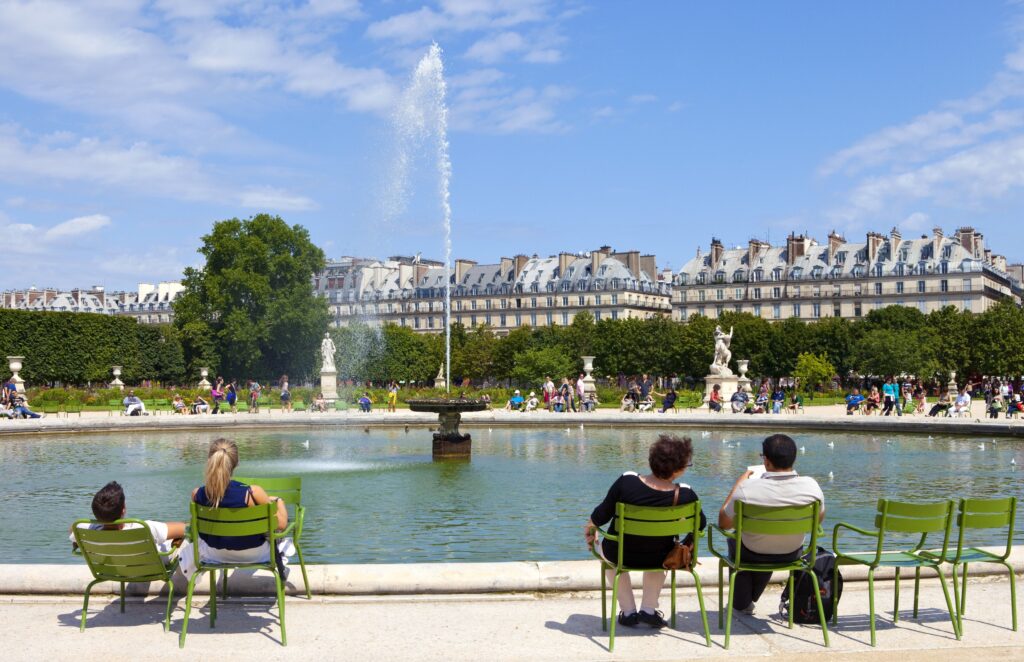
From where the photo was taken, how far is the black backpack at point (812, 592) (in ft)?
21.4

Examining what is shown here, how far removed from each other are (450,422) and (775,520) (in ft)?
46.6

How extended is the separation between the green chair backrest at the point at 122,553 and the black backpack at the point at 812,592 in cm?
376

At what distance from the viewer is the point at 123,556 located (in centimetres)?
633

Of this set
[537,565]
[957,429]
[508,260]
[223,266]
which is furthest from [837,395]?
[508,260]

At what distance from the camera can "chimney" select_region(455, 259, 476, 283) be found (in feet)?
375

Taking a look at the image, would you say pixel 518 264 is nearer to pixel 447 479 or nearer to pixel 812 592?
pixel 447 479

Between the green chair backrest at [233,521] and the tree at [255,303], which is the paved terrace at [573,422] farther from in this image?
the tree at [255,303]

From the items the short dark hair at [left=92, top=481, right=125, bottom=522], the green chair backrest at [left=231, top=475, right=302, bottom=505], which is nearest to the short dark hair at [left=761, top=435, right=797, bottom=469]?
the green chair backrest at [left=231, top=475, right=302, bottom=505]

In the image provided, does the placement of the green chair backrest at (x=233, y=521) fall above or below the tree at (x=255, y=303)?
below

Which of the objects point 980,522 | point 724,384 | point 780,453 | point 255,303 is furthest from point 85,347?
point 980,522

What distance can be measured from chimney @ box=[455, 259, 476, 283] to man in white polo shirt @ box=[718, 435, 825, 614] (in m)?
108

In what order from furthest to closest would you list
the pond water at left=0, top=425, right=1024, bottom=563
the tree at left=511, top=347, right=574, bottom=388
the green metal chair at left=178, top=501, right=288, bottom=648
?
1. the tree at left=511, top=347, right=574, bottom=388
2. the pond water at left=0, top=425, right=1024, bottom=563
3. the green metal chair at left=178, top=501, right=288, bottom=648

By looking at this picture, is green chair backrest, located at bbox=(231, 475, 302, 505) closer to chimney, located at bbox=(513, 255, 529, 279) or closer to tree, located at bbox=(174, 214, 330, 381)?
tree, located at bbox=(174, 214, 330, 381)

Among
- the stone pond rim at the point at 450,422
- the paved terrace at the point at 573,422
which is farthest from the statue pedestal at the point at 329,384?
the stone pond rim at the point at 450,422
